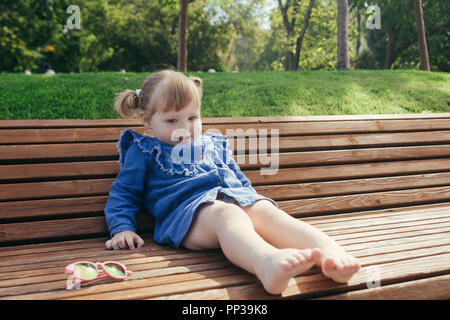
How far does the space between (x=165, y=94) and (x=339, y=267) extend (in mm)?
1323

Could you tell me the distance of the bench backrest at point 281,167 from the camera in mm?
2328

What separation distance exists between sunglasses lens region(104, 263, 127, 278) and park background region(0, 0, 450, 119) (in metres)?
2.38

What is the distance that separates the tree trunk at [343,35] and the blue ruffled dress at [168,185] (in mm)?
5715

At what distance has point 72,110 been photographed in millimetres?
3848

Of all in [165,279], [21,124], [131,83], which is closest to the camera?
[165,279]

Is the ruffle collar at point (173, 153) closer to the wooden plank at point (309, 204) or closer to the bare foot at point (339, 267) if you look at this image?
the wooden plank at point (309, 204)

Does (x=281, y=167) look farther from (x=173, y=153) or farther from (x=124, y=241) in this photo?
(x=124, y=241)

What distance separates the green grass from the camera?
3.92 meters

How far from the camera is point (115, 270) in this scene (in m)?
1.63

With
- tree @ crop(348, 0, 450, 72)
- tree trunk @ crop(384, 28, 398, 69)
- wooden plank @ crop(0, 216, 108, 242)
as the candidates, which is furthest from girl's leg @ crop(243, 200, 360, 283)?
tree trunk @ crop(384, 28, 398, 69)

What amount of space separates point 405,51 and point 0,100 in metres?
19.9

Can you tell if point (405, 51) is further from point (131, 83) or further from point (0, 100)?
point (0, 100)
